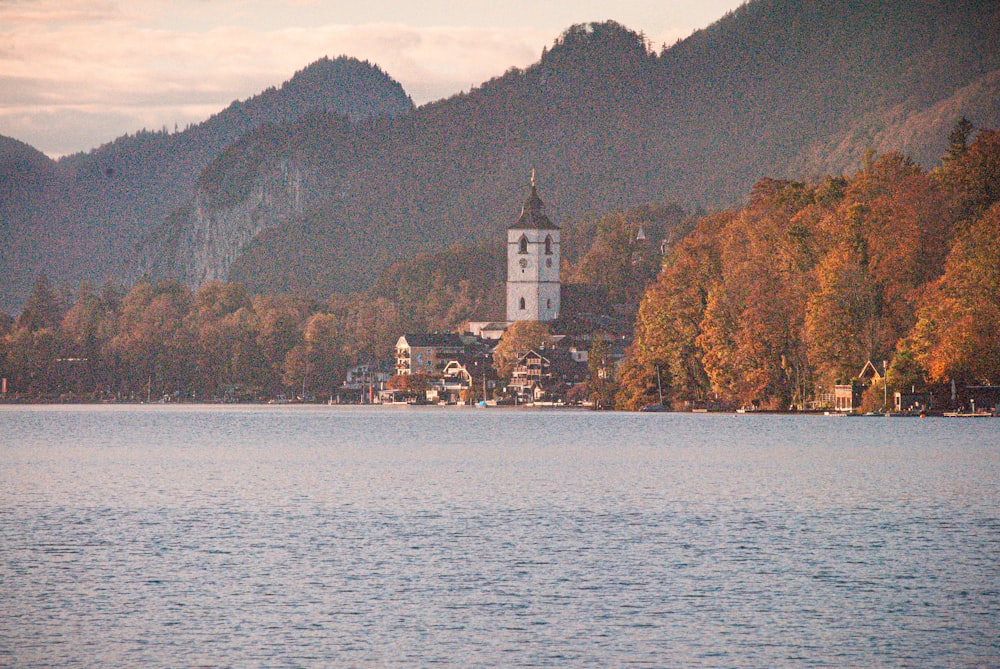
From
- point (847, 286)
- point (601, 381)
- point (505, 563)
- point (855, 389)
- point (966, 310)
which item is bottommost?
point (505, 563)

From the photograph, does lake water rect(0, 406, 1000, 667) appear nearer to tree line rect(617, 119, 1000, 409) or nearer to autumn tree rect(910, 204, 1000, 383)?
autumn tree rect(910, 204, 1000, 383)

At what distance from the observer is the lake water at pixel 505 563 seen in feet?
89.1

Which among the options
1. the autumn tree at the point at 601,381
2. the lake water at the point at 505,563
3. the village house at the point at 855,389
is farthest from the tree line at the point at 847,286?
the autumn tree at the point at 601,381

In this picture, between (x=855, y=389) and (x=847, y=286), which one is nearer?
(x=847, y=286)

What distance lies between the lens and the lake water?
2716 cm

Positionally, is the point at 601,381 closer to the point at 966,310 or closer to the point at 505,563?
the point at 966,310

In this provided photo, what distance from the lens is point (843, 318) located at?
112 m

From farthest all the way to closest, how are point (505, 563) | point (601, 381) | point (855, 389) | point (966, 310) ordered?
point (601, 381)
point (855, 389)
point (966, 310)
point (505, 563)

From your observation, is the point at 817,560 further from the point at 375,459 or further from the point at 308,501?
the point at 375,459

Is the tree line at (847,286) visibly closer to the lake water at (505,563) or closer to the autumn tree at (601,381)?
the lake water at (505,563)

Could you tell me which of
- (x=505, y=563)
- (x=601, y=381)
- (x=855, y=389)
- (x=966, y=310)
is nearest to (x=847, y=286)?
(x=966, y=310)

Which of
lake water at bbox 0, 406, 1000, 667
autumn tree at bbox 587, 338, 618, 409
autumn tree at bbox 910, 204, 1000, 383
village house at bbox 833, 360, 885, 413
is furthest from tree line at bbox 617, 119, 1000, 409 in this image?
autumn tree at bbox 587, 338, 618, 409

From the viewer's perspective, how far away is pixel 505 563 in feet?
123

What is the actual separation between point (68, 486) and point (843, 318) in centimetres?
6481
